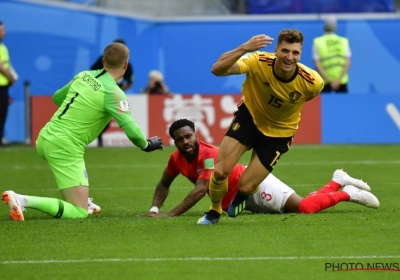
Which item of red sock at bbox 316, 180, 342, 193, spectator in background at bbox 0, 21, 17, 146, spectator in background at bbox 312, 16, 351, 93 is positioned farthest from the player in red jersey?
spectator in background at bbox 312, 16, 351, 93

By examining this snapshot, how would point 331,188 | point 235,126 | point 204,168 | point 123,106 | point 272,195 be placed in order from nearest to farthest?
point 235,126, point 123,106, point 204,168, point 272,195, point 331,188

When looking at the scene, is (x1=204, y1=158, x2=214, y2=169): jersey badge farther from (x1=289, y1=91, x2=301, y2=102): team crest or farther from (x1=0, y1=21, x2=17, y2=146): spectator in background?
(x1=0, y1=21, x2=17, y2=146): spectator in background

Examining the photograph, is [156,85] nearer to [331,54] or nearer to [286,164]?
[331,54]

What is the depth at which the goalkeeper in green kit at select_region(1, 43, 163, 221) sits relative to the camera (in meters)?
10.4

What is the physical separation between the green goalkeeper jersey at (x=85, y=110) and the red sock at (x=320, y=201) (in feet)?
6.99

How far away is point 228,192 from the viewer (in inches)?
421

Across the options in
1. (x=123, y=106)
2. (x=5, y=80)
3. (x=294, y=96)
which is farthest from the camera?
(x=5, y=80)

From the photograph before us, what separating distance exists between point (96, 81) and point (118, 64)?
0.29m

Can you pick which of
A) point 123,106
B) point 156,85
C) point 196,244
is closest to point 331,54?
point 156,85

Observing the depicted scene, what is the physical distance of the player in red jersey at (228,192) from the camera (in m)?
10.6

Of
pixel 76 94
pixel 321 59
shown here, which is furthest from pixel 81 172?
pixel 321 59

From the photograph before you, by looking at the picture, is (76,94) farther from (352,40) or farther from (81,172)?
(352,40)

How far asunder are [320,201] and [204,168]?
1288 millimetres

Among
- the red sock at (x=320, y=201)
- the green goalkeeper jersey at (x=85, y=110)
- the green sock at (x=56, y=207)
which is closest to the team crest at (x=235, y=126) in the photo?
the green goalkeeper jersey at (x=85, y=110)
